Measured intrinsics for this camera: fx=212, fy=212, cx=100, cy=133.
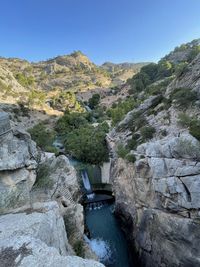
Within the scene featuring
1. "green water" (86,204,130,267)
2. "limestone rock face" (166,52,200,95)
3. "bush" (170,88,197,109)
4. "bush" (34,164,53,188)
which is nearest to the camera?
"bush" (34,164,53,188)

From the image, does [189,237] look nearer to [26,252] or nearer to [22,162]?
[26,252]

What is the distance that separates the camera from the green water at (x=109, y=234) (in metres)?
18.2

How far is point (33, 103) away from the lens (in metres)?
67.6

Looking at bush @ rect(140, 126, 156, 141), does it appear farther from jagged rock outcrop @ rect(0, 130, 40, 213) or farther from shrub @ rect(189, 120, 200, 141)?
jagged rock outcrop @ rect(0, 130, 40, 213)

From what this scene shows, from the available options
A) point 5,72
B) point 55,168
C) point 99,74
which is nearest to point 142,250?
point 55,168

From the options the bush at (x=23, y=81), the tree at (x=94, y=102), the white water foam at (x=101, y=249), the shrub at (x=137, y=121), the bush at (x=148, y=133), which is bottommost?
the white water foam at (x=101, y=249)

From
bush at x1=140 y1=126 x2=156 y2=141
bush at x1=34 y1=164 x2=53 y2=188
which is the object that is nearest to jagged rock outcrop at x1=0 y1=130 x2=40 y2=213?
bush at x1=34 y1=164 x2=53 y2=188

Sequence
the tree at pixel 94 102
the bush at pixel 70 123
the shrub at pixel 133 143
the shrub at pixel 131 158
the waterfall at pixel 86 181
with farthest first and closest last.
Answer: the tree at pixel 94 102 < the bush at pixel 70 123 < the waterfall at pixel 86 181 < the shrub at pixel 133 143 < the shrub at pixel 131 158

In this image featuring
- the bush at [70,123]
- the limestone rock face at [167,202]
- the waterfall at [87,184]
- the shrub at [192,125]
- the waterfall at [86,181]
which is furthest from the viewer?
the bush at [70,123]

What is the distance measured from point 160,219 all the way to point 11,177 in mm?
10588

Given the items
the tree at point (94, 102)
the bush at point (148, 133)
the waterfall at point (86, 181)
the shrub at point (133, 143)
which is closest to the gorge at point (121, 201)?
the bush at point (148, 133)

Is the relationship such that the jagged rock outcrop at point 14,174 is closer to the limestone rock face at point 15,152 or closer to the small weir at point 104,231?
the limestone rock face at point 15,152

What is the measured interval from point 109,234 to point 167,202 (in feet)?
32.2

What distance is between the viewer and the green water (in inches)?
715
